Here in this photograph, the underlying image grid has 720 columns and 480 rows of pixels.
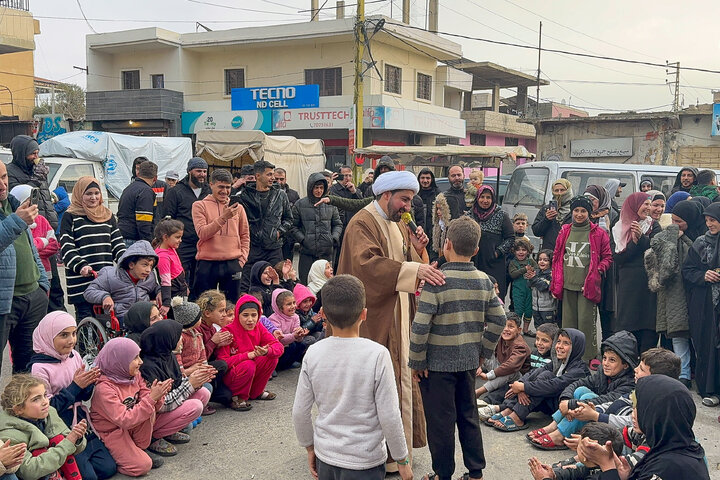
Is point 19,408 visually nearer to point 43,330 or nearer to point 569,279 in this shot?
point 43,330

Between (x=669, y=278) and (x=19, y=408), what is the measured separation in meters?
5.39

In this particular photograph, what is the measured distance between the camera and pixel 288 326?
6.31 metres

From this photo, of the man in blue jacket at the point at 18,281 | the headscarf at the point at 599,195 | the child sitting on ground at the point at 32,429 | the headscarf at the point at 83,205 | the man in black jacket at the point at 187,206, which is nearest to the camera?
the child sitting on ground at the point at 32,429

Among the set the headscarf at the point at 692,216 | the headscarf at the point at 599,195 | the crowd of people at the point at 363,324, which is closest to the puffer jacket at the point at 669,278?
the crowd of people at the point at 363,324

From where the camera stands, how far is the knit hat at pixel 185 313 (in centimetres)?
499

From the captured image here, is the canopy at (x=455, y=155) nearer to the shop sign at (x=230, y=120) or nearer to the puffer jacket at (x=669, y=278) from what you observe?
the puffer jacket at (x=669, y=278)

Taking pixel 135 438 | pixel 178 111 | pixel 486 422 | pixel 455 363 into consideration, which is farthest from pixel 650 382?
pixel 178 111

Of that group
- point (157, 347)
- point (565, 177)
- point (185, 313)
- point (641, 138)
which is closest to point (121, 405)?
point (157, 347)

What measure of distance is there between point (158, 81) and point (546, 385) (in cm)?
2884

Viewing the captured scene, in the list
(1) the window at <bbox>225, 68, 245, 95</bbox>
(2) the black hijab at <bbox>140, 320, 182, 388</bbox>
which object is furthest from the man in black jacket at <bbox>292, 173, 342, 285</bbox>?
(1) the window at <bbox>225, 68, 245, 95</bbox>

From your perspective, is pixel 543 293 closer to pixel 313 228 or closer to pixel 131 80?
pixel 313 228

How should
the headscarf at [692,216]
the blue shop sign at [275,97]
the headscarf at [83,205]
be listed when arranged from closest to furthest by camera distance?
the headscarf at [83,205] → the headscarf at [692,216] → the blue shop sign at [275,97]

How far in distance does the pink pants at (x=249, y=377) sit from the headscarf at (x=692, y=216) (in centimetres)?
404

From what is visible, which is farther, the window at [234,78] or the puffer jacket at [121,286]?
the window at [234,78]
